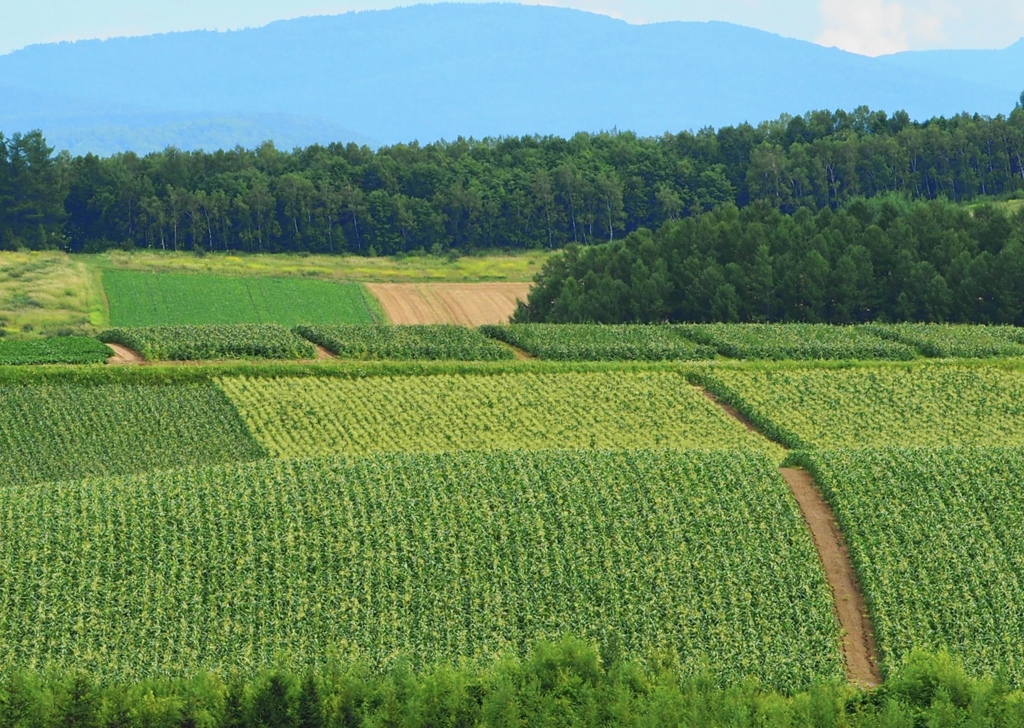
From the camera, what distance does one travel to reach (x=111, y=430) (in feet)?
178

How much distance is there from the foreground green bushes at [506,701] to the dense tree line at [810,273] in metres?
56.0

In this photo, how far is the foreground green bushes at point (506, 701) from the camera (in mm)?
31297

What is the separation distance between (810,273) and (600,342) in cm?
2549

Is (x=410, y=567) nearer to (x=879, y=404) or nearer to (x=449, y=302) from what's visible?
(x=879, y=404)

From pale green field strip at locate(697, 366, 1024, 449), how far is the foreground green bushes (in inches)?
804

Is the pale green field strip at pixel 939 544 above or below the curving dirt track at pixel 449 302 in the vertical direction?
below

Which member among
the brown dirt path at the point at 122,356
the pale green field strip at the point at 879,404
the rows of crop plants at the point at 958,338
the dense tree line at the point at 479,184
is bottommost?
the pale green field strip at the point at 879,404

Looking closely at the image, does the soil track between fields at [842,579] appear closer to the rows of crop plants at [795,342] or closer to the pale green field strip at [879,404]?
the pale green field strip at [879,404]

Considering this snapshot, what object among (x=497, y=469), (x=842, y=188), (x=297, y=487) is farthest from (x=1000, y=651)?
(x=842, y=188)

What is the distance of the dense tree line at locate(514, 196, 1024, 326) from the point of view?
8669 centimetres

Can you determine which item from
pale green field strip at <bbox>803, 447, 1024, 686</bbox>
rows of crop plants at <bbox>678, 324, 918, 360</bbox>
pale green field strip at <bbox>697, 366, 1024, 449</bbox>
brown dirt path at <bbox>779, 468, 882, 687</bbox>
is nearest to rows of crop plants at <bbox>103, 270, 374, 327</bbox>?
rows of crop plants at <bbox>678, 324, 918, 360</bbox>

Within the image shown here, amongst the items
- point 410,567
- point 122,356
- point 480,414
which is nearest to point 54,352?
point 122,356

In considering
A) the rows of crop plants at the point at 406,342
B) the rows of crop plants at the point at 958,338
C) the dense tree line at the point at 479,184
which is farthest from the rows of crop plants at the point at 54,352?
the dense tree line at the point at 479,184

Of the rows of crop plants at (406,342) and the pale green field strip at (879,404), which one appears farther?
the rows of crop plants at (406,342)
